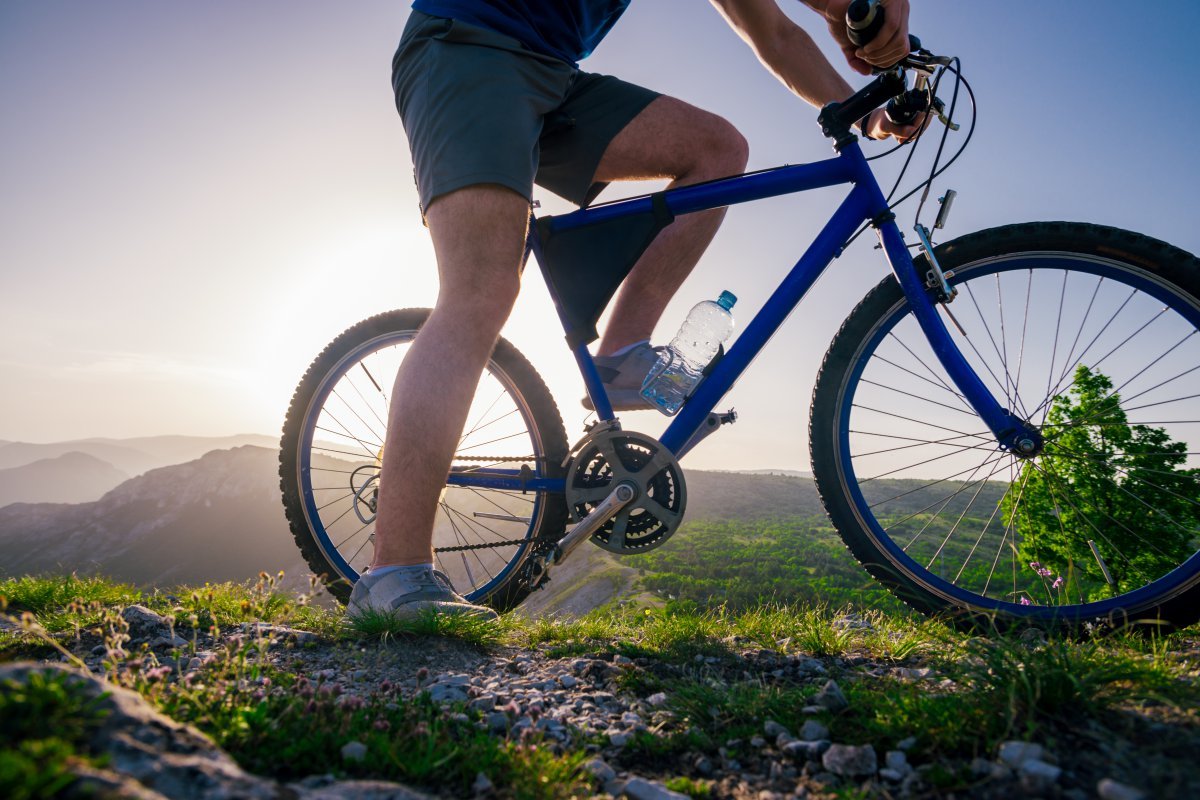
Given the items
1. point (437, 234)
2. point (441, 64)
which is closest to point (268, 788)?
point (437, 234)

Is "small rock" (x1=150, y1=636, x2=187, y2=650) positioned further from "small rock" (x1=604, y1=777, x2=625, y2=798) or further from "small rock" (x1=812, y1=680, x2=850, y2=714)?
"small rock" (x1=812, y1=680, x2=850, y2=714)

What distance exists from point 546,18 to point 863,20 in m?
1.30

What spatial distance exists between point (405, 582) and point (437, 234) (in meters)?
1.31

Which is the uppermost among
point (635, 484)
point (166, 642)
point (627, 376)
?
point (627, 376)

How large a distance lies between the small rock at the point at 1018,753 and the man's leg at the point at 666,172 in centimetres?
211

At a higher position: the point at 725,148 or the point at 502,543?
the point at 725,148

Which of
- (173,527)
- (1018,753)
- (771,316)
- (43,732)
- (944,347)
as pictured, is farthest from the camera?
(173,527)

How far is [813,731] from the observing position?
1.34m

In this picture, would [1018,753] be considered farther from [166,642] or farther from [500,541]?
[166,642]

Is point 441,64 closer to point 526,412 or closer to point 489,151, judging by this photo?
point 489,151

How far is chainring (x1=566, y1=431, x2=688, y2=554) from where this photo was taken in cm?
256

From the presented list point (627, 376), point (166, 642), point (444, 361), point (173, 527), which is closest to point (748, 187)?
point (627, 376)

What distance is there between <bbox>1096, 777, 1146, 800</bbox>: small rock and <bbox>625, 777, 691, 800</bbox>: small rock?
0.69m

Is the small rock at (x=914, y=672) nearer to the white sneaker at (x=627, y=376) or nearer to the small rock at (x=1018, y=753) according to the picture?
the small rock at (x=1018, y=753)
